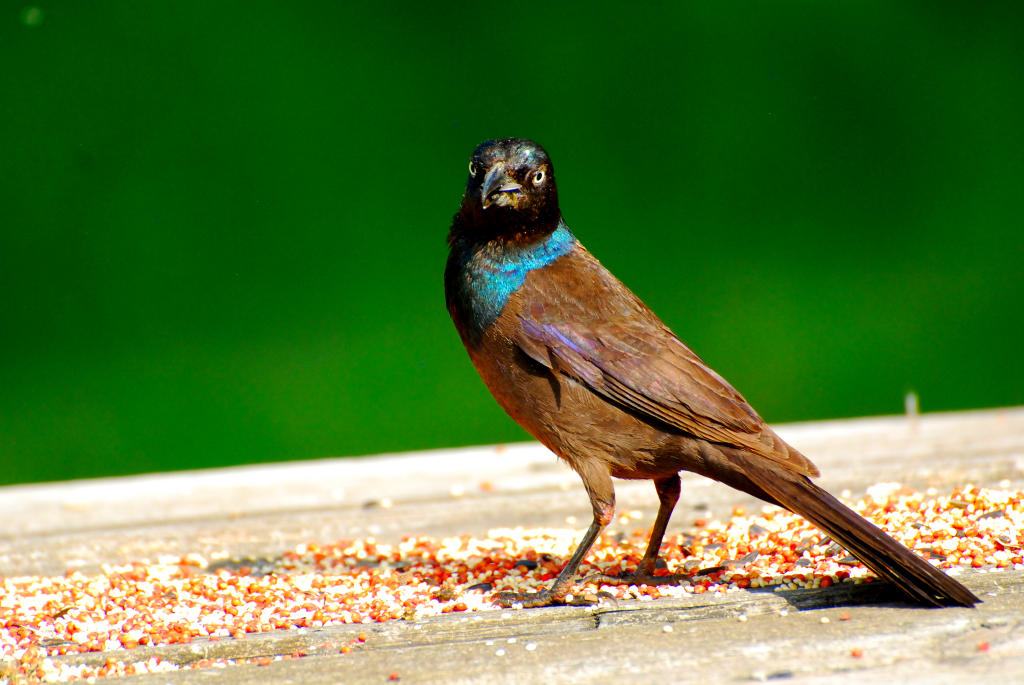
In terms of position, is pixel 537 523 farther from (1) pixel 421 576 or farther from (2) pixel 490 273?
(2) pixel 490 273

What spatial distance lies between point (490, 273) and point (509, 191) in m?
0.25

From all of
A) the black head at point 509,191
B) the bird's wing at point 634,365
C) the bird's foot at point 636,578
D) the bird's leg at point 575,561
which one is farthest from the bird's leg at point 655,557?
the black head at point 509,191

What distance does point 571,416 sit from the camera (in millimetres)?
3016

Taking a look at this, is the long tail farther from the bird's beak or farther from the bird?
the bird's beak

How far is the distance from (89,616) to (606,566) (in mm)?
1476

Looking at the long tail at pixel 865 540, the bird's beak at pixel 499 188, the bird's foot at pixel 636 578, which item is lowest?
the bird's foot at pixel 636 578

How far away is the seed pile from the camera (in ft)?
8.52

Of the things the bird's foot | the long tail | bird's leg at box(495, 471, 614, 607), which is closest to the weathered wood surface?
the long tail

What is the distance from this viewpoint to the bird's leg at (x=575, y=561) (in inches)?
110

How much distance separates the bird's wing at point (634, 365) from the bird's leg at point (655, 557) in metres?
0.33

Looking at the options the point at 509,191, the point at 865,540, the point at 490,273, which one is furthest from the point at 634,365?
the point at 865,540

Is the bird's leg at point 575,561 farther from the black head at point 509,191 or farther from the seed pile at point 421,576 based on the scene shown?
the black head at point 509,191

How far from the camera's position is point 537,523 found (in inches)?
147

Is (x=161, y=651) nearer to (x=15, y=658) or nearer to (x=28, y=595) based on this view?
(x=15, y=658)
